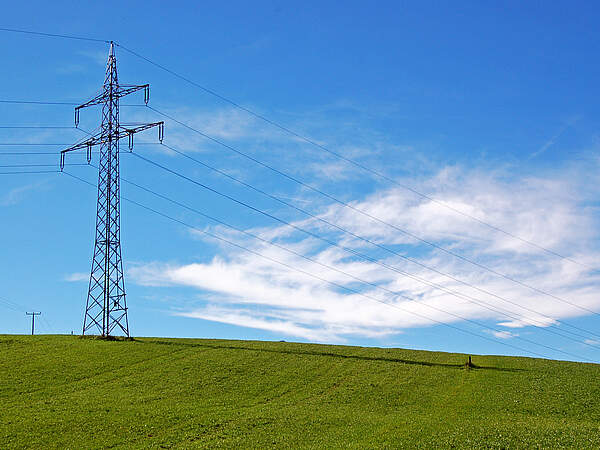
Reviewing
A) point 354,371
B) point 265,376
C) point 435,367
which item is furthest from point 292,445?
point 435,367

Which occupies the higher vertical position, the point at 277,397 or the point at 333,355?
the point at 333,355

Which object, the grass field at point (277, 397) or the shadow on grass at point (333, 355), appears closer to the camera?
the grass field at point (277, 397)

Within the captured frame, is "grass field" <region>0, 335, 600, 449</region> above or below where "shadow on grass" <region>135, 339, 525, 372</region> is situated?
below

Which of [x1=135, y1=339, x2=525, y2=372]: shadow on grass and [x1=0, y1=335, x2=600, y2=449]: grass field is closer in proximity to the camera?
[x1=0, y1=335, x2=600, y2=449]: grass field

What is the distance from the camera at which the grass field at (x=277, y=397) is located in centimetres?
3697

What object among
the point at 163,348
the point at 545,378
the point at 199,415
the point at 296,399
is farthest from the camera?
the point at 163,348

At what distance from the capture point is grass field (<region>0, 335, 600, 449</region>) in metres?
37.0

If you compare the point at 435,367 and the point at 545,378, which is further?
the point at 435,367

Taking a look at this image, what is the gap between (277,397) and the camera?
159ft

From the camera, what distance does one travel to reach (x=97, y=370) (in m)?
55.5

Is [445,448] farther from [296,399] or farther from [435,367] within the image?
[435,367]

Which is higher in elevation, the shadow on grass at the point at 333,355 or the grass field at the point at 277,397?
the shadow on grass at the point at 333,355

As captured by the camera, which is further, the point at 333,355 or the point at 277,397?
the point at 333,355

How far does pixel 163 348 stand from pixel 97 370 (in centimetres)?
1219
